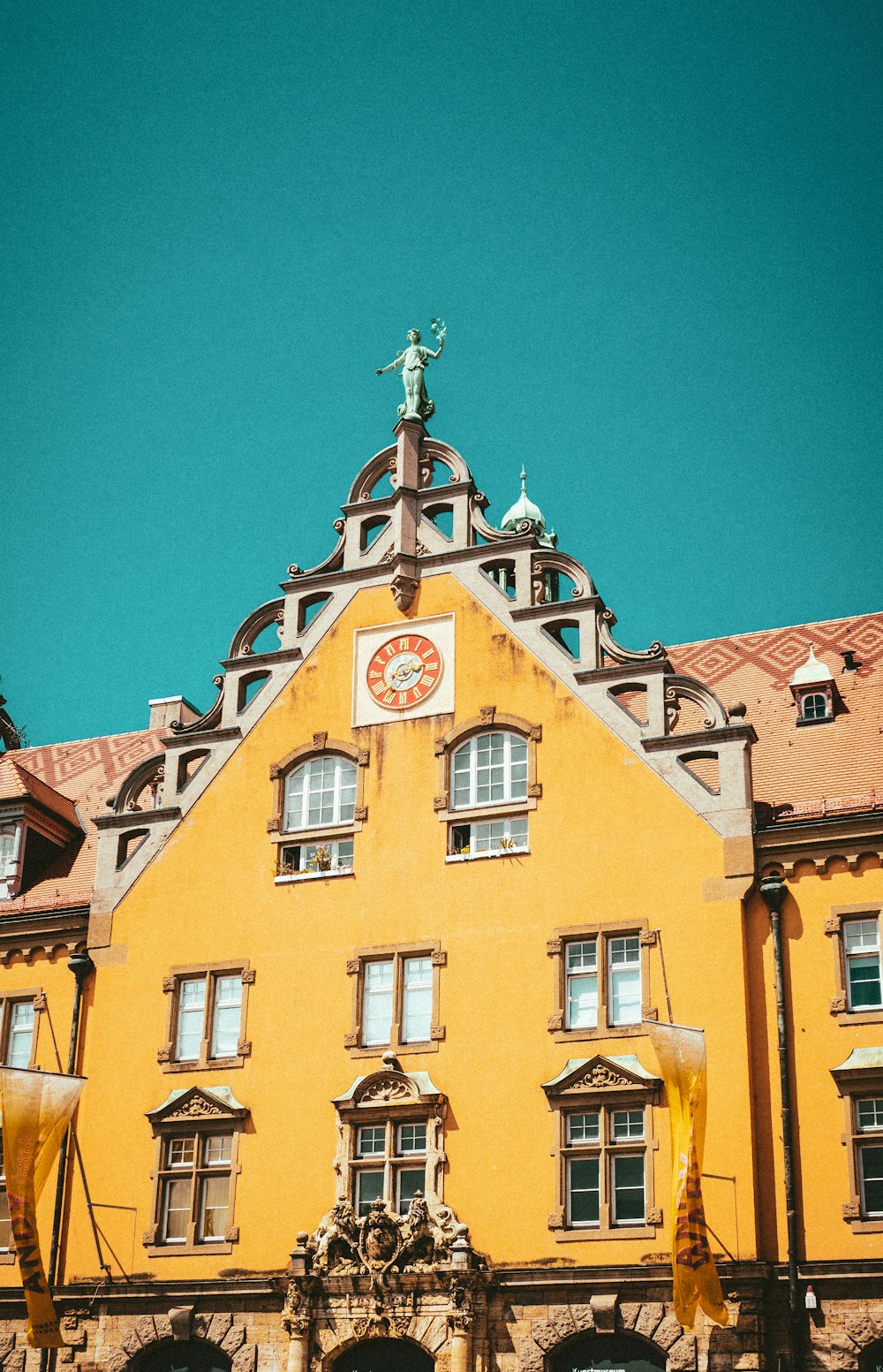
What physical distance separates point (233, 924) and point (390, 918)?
313cm

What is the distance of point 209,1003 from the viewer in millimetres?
32375

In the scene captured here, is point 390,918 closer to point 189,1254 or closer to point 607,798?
point 607,798

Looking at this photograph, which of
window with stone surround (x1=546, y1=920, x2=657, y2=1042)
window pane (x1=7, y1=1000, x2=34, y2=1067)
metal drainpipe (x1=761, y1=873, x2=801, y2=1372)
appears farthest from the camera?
window pane (x1=7, y1=1000, x2=34, y2=1067)

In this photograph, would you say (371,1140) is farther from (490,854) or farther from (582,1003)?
(490,854)

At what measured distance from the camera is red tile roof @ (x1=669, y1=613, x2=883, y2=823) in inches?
1194

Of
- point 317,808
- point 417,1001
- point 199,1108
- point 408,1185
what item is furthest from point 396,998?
point 317,808

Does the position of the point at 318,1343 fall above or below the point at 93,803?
below

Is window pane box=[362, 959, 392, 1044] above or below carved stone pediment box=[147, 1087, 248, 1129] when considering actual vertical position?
above

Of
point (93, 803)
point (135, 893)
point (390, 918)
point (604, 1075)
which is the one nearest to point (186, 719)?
point (93, 803)

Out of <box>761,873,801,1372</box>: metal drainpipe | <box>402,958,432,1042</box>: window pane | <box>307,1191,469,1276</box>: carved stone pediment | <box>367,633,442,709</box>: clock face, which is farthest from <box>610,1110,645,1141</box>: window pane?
<box>367,633,442,709</box>: clock face

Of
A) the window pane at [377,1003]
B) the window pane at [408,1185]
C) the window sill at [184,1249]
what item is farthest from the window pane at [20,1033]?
the window pane at [408,1185]

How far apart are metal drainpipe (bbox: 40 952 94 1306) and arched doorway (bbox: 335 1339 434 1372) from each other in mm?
5702

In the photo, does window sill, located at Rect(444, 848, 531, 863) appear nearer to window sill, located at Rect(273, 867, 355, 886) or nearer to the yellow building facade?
the yellow building facade

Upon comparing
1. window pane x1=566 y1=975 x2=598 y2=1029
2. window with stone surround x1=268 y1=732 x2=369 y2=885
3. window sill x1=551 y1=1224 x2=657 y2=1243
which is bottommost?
window sill x1=551 y1=1224 x2=657 y2=1243
